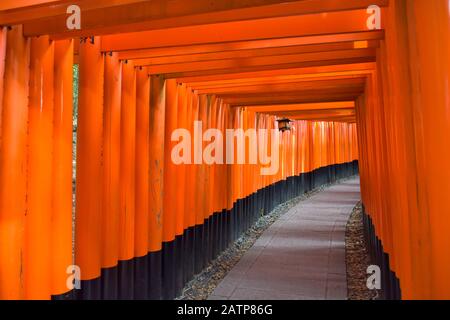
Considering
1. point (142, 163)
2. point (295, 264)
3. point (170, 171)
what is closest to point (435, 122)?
point (142, 163)

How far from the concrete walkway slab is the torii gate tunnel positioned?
0.87 meters

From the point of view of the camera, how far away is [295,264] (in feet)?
20.4

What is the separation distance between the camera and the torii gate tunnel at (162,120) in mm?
2107

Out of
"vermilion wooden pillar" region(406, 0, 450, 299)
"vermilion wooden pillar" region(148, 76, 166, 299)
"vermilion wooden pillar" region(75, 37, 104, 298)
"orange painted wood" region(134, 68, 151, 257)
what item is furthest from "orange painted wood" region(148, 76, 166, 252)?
"vermilion wooden pillar" region(406, 0, 450, 299)

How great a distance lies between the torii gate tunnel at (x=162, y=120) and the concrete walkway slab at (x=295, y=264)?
2.86 feet

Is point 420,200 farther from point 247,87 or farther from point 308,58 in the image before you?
point 247,87

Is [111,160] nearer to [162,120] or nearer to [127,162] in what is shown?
[127,162]

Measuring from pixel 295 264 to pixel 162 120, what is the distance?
3616mm

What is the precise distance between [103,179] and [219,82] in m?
2.69

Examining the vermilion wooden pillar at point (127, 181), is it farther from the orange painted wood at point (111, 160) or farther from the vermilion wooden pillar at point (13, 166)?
the vermilion wooden pillar at point (13, 166)

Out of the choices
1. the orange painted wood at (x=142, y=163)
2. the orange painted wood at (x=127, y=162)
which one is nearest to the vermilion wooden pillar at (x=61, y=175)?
the orange painted wood at (x=127, y=162)

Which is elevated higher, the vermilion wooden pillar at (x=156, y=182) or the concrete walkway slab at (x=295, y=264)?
the vermilion wooden pillar at (x=156, y=182)

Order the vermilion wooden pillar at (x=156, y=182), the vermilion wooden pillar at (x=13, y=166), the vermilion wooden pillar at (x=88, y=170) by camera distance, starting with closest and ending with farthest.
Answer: the vermilion wooden pillar at (x=13, y=166) → the vermilion wooden pillar at (x=88, y=170) → the vermilion wooden pillar at (x=156, y=182)

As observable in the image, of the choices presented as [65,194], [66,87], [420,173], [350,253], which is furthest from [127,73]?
[350,253]
